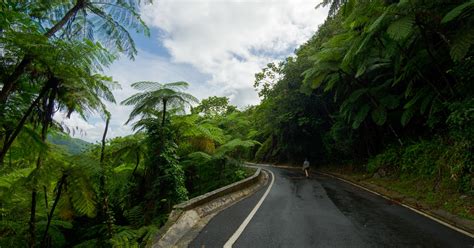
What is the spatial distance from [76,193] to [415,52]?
37.6ft

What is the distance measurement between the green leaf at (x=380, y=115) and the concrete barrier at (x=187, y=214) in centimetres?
718

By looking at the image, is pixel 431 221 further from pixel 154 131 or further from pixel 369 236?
pixel 154 131

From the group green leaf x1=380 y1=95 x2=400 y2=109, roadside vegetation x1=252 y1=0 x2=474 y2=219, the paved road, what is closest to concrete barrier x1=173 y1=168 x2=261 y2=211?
the paved road

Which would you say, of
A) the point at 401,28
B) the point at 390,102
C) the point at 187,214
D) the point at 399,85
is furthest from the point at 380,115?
the point at 187,214

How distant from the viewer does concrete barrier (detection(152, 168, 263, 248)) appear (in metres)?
4.99

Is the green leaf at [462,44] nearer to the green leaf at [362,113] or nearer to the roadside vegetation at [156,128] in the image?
the roadside vegetation at [156,128]

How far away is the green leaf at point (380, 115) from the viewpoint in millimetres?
12392

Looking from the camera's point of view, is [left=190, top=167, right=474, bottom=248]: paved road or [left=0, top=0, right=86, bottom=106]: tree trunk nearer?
[left=0, top=0, right=86, bottom=106]: tree trunk

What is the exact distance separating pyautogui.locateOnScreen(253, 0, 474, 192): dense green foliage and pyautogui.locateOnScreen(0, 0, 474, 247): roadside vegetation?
0.19ft

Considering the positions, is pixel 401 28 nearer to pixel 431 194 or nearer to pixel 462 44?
pixel 462 44

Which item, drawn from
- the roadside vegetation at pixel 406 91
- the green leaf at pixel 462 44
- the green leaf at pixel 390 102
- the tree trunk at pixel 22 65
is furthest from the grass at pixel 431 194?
the tree trunk at pixel 22 65

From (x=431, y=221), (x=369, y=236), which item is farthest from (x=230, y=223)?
(x=431, y=221)

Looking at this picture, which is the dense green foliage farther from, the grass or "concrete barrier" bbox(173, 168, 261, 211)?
"concrete barrier" bbox(173, 168, 261, 211)

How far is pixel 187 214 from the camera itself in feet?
20.7
